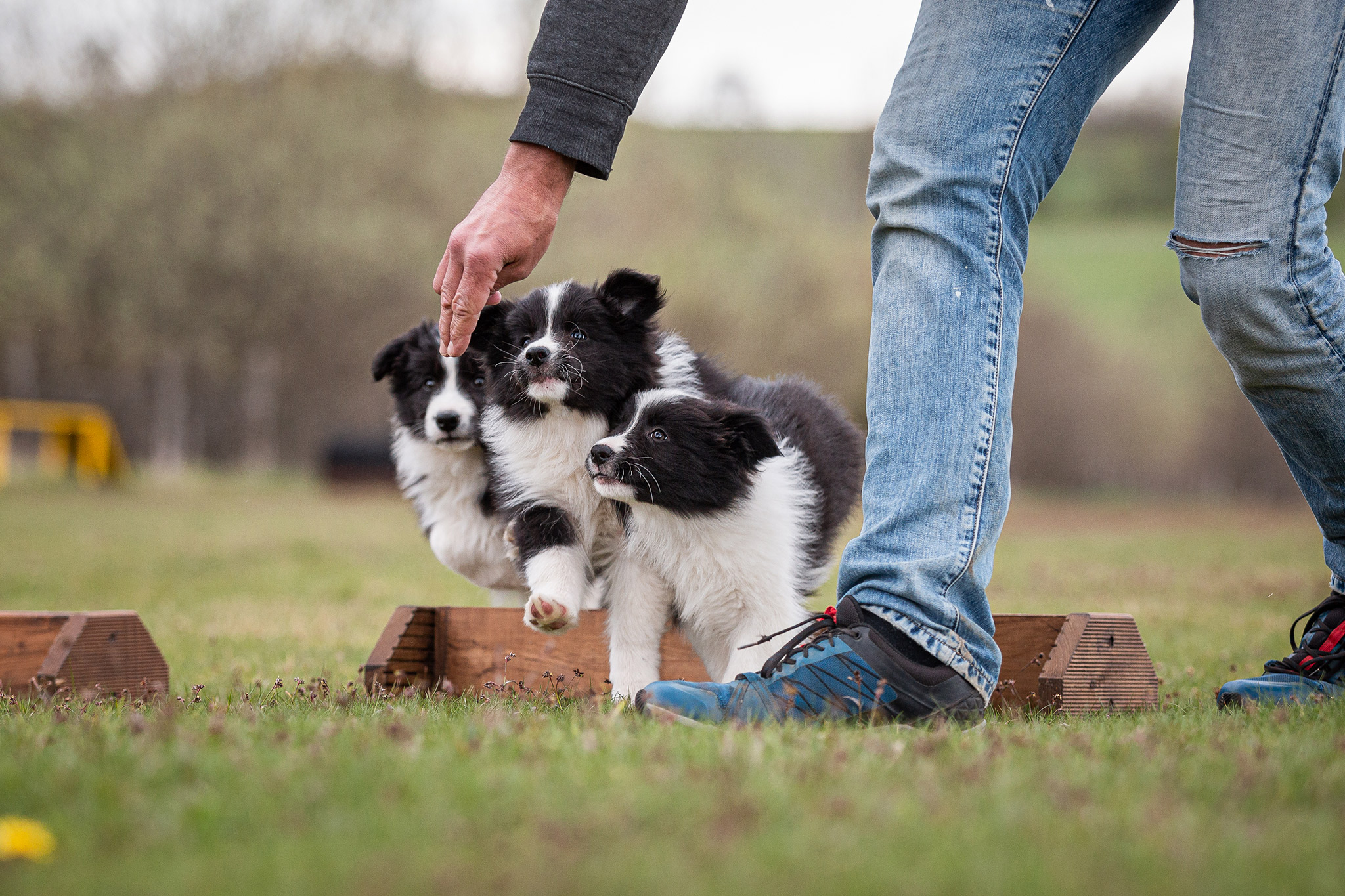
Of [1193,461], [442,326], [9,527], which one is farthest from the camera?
[1193,461]

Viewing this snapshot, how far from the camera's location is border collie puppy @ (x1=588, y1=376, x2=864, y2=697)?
10.2ft

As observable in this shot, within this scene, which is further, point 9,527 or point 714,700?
point 9,527

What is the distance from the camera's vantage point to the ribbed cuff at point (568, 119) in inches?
101

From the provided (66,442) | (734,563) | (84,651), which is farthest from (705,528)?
(66,442)

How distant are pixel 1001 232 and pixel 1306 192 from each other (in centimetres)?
66

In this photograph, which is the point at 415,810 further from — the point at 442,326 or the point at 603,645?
the point at 603,645

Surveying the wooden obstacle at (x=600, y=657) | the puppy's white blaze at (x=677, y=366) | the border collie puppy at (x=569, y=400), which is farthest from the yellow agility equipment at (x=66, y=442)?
the puppy's white blaze at (x=677, y=366)

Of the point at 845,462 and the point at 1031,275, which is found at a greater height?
the point at 1031,275

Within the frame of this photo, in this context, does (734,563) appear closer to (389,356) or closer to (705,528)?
(705,528)

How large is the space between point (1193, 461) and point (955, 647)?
25235mm

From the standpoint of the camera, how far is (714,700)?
7.45ft

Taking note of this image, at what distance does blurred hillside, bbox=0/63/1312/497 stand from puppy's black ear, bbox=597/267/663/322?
17.8 metres

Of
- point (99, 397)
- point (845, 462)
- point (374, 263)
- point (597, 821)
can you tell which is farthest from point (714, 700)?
point (99, 397)

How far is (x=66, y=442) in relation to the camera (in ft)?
66.1
